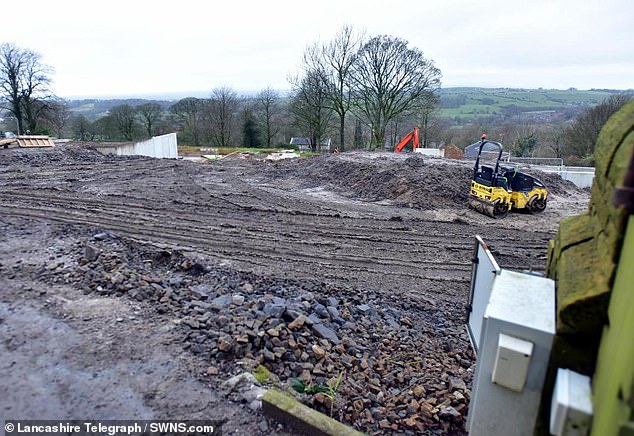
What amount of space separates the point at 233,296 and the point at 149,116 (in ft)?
133

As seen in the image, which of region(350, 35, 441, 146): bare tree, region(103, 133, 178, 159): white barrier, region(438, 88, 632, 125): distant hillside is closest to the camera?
region(103, 133, 178, 159): white barrier

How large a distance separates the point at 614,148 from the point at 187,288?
16.7 feet

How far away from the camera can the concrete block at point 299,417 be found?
9.65ft

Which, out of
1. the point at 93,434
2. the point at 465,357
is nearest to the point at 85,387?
the point at 93,434

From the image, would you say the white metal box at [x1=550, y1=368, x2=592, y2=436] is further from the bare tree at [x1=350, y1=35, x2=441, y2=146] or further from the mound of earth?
the bare tree at [x1=350, y1=35, x2=441, y2=146]

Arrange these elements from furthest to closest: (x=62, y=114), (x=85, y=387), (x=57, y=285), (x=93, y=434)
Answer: (x=62, y=114)
(x=57, y=285)
(x=85, y=387)
(x=93, y=434)

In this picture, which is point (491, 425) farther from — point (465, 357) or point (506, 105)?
point (506, 105)

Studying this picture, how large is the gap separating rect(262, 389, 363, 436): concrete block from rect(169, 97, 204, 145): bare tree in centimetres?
4125

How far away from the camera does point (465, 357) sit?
482cm

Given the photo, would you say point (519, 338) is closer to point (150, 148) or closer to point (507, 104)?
point (150, 148)

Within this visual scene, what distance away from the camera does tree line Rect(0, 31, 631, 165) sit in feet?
92.8

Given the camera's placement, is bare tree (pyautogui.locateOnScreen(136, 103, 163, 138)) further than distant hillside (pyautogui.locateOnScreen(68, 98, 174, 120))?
No

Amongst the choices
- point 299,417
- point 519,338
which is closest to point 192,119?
point 299,417

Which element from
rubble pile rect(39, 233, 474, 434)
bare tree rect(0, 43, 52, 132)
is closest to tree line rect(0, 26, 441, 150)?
bare tree rect(0, 43, 52, 132)
